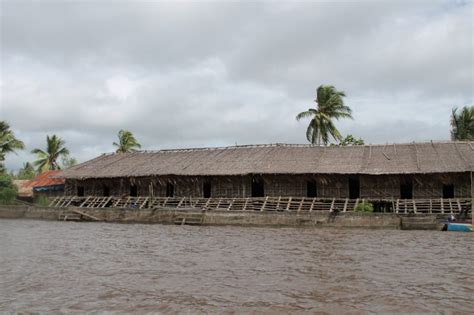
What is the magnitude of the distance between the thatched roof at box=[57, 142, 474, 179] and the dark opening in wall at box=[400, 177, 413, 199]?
858 mm

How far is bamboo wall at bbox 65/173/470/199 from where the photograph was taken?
2203 cm

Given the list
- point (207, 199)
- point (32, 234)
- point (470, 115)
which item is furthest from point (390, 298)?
point (470, 115)

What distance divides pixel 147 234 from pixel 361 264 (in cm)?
945

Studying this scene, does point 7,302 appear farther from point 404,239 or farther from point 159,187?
point 159,187

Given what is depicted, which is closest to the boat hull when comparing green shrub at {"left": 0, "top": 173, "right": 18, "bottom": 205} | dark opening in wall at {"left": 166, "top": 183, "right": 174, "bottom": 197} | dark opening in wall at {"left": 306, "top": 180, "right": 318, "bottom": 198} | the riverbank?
the riverbank

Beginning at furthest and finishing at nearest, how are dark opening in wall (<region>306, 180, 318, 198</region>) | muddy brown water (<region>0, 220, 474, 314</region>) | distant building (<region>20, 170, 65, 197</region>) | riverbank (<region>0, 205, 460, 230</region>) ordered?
distant building (<region>20, 170, 65, 197</region>) → dark opening in wall (<region>306, 180, 318, 198</region>) → riverbank (<region>0, 205, 460, 230</region>) → muddy brown water (<region>0, 220, 474, 314</region>)

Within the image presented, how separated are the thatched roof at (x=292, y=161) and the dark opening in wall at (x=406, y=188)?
2.82 feet

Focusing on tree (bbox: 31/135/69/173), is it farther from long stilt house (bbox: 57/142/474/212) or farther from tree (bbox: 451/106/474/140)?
tree (bbox: 451/106/474/140)

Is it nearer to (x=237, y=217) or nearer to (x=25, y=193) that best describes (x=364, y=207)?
(x=237, y=217)

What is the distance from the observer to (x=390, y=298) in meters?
7.57

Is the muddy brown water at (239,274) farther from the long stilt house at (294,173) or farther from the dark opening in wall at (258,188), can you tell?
the dark opening in wall at (258,188)

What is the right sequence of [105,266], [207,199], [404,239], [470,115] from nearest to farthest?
[105,266] < [404,239] < [207,199] < [470,115]

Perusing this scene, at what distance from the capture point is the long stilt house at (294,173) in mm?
22109

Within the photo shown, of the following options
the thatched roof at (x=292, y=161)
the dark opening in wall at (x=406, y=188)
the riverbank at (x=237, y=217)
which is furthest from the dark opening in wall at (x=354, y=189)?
the riverbank at (x=237, y=217)
